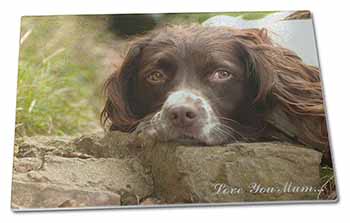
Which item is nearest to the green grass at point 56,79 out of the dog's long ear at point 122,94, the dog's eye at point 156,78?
the dog's long ear at point 122,94

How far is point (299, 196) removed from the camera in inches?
60.3

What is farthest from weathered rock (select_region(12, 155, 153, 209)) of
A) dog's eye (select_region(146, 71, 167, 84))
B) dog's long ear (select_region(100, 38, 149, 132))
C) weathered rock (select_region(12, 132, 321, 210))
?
dog's eye (select_region(146, 71, 167, 84))

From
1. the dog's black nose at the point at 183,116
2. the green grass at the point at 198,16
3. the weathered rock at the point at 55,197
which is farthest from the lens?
the green grass at the point at 198,16

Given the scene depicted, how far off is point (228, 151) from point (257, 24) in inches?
22.2

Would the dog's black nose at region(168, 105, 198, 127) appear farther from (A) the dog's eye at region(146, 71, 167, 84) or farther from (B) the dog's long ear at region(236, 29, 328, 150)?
(B) the dog's long ear at region(236, 29, 328, 150)

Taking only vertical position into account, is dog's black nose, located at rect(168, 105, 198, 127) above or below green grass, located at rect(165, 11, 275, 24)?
below

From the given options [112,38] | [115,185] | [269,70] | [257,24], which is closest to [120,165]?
[115,185]

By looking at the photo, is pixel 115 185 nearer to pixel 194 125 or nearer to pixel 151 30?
pixel 194 125

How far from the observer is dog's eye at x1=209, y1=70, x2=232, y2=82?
169 centimetres

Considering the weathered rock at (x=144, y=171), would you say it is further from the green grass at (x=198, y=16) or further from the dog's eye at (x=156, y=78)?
the green grass at (x=198, y=16)

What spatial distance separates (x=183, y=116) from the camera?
5.28 ft

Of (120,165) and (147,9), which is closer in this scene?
(120,165)

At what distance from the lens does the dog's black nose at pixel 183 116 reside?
1.61 meters

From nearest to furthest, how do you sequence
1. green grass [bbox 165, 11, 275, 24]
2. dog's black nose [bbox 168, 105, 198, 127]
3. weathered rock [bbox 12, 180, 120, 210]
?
weathered rock [bbox 12, 180, 120, 210]
dog's black nose [bbox 168, 105, 198, 127]
green grass [bbox 165, 11, 275, 24]
